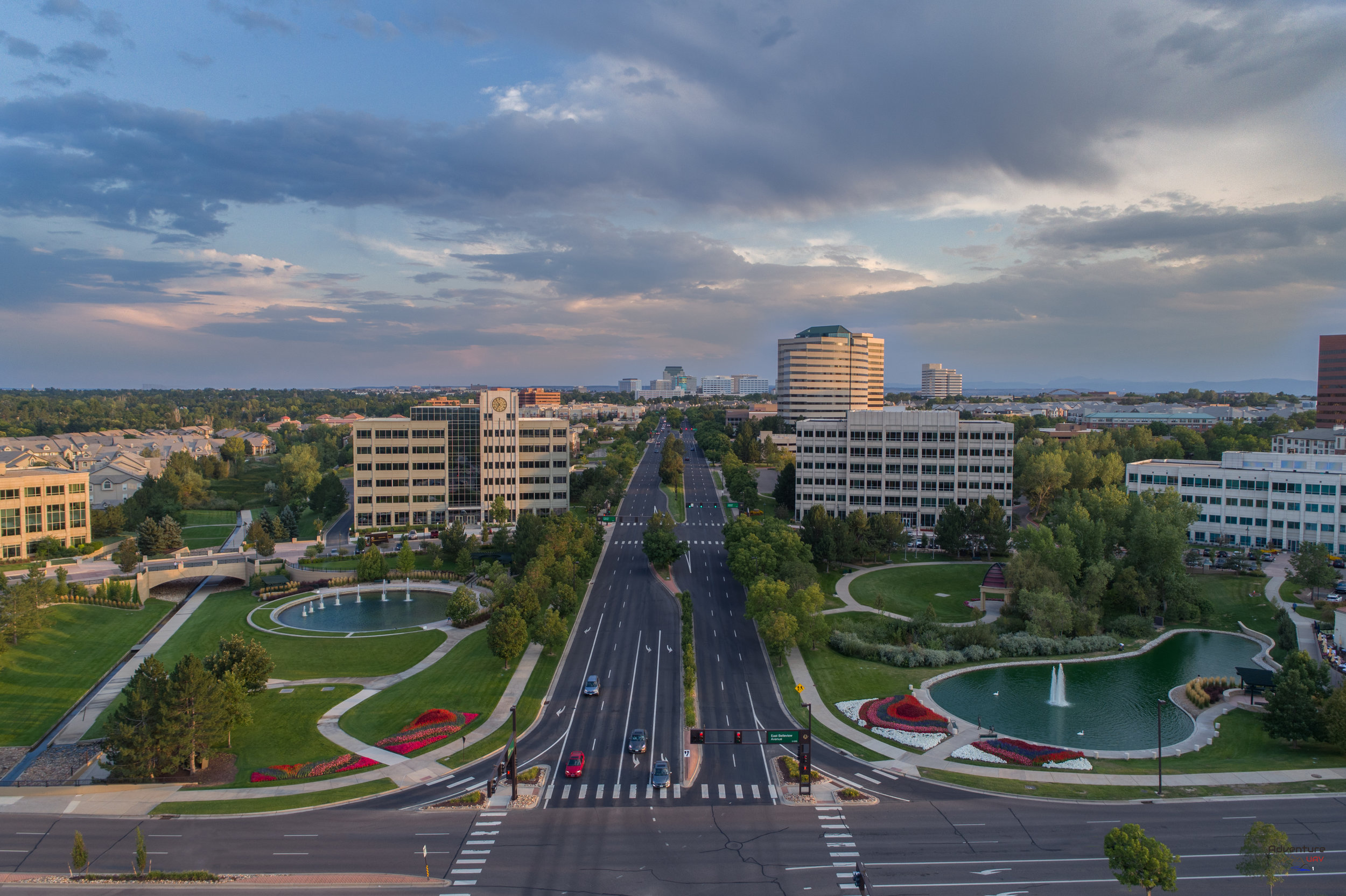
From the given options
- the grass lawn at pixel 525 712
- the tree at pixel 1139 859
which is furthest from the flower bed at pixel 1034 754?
the grass lawn at pixel 525 712

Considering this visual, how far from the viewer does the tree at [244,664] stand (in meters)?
56.0

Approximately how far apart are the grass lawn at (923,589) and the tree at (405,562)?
55.3 m

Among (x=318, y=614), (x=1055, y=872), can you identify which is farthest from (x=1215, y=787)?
(x=318, y=614)

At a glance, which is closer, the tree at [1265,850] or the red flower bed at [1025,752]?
the tree at [1265,850]

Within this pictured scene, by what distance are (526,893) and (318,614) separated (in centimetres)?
6252

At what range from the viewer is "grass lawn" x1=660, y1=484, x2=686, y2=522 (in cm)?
14162

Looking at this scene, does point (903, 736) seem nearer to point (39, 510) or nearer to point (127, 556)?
point (127, 556)

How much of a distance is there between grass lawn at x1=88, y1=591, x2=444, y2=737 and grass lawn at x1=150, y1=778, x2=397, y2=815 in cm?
2191

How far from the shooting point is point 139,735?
45.3m

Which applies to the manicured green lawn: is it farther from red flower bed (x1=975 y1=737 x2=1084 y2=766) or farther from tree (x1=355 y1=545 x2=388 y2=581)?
tree (x1=355 y1=545 x2=388 y2=581)

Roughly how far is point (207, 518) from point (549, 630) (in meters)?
105

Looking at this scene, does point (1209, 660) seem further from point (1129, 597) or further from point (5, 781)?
point (5, 781)

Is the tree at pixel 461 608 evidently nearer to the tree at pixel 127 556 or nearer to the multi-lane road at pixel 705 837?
the multi-lane road at pixel 705 837

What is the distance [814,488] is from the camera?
5128 inches
